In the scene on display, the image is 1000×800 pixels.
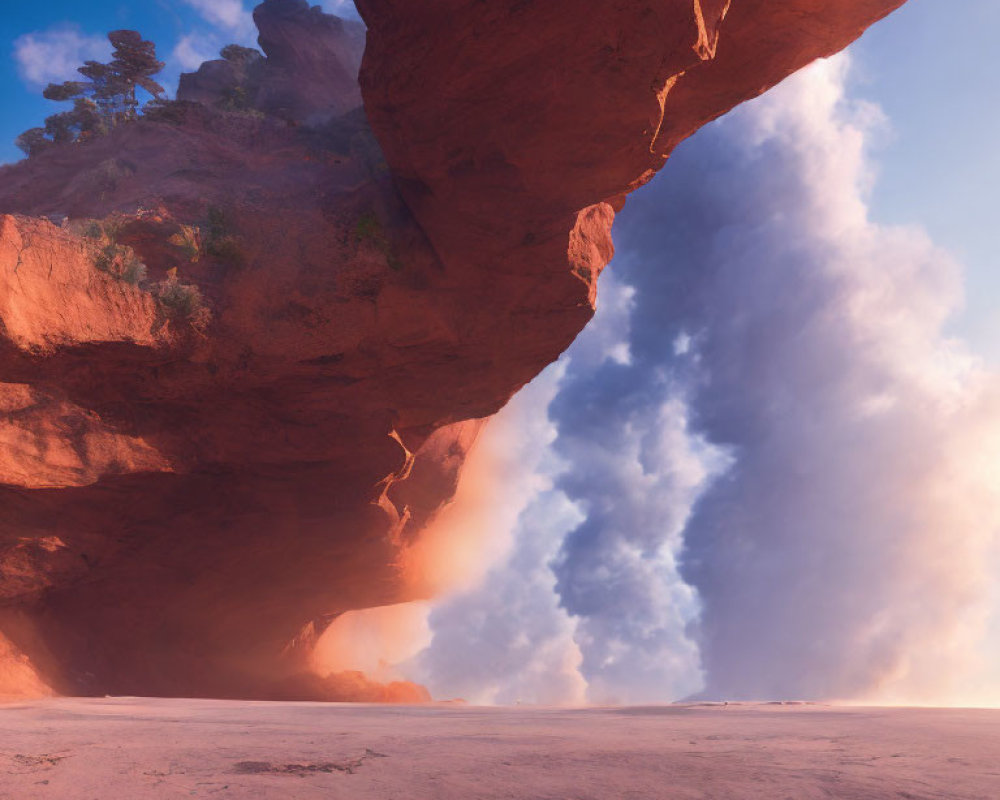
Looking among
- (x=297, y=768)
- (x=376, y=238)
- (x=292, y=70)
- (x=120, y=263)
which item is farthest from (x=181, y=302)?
(x=292, y=70)

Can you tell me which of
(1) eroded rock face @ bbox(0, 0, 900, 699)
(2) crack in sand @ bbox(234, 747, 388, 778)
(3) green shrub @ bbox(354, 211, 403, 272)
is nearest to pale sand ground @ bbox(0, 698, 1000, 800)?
(2) crack in sand @ bbox(234, 747, 388, 778)

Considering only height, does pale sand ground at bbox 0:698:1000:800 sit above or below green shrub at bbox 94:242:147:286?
below

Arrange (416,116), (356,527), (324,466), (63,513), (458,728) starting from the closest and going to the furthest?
(458,728) → (416,116) → (63,513) → (324,466) → (356,527)

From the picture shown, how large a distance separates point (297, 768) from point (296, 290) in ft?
32.0

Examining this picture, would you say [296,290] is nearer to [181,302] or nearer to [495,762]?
[181,302]

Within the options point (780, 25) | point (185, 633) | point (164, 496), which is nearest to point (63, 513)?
point (164, 496)

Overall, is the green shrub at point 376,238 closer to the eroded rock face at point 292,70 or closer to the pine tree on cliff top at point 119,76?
the eroded rock face at point 292,70

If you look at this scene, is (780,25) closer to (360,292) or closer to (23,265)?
(360,292)

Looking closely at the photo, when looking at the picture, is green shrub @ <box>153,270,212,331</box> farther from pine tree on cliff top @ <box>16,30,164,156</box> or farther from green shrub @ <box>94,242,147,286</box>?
pine tree on cliff top @ <box>16,30,164,156</box>

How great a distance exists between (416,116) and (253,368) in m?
5.49

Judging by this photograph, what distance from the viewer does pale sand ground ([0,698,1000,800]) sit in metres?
2.32

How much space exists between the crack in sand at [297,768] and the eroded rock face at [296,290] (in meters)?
8.09

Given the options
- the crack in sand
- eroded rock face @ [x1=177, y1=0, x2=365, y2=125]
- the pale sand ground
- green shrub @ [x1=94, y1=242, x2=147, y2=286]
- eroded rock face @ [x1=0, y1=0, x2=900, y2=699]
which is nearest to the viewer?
the pale sand ground

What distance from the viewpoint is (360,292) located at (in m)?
11.4
